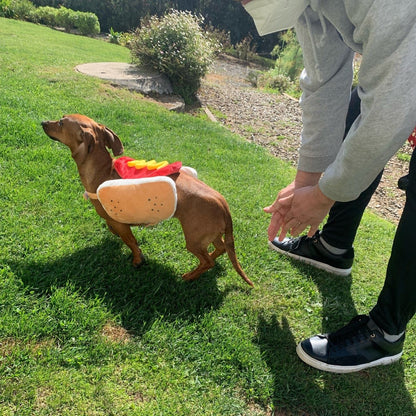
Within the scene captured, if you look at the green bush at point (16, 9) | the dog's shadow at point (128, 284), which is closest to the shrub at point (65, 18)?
the green bush at point (16, 9)

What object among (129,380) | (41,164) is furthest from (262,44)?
(129,380)

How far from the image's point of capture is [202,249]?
234cm

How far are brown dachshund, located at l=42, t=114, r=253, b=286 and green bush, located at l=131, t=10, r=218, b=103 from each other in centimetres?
694

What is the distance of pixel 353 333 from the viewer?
6.95 ft

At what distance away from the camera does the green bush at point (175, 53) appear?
8.89 meters

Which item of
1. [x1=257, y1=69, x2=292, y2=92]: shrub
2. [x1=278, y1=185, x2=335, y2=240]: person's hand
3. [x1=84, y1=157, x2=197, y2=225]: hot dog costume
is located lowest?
[x1=257, y1=69, x2=292, y2=92]: shrub

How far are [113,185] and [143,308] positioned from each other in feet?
2.78

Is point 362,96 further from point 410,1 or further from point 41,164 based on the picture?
point 41,164

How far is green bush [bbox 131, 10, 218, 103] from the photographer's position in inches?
350

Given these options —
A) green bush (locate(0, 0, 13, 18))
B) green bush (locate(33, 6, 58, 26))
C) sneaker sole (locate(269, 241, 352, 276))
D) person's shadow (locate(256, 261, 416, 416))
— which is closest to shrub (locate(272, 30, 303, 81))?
green bush (locate(33, 6, 58, 26))

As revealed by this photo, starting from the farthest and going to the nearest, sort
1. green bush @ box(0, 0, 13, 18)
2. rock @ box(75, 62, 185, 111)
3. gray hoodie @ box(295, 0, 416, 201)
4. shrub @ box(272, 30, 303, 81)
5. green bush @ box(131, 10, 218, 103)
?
green bush @ box(0, 0, 13, 18) < shrub @ box(272, 30, 303, 81) < green bush @ box(131, 10, 218, 103) < rock @ box(75, 62, 185, 111) < gray hoodie @ box(295, 0, 416, 201)

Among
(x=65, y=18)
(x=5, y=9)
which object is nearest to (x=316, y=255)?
(x=5, y=9)

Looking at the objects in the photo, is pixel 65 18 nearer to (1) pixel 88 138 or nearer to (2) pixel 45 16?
(2) pixel 45 16

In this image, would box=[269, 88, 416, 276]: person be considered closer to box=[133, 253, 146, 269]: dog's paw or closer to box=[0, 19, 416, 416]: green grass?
box=[0, 19, 416, 416]: green grass
